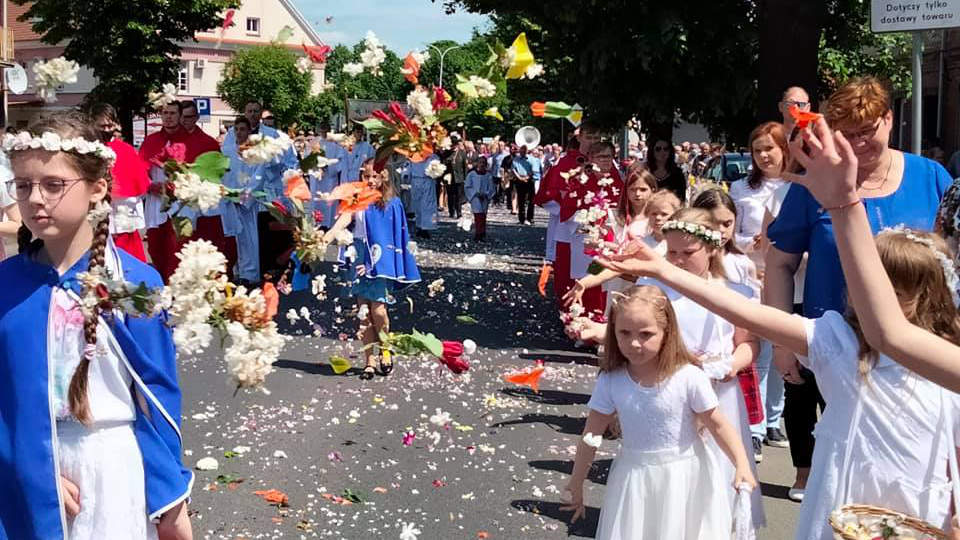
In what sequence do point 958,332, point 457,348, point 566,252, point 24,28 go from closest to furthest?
point 958,332, point 457,348, point 566,252, point 24,28

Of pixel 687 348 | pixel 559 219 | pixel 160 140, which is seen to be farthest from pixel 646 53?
pixel 687 348

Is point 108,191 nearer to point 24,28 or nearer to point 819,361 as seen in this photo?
point 819,361

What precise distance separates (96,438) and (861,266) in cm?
216

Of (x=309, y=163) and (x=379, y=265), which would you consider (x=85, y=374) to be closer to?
(x=309, y=163)

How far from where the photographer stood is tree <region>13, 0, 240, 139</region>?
16.4m

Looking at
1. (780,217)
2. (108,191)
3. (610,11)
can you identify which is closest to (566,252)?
(610,11)

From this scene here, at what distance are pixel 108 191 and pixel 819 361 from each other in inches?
85.0

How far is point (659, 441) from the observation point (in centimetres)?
453

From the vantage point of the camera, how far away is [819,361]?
3258 mm

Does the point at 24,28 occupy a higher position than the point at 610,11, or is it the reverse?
the point at 24,28

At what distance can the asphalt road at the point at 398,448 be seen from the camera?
19.8 ft

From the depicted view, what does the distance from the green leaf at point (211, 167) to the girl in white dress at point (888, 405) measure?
1283 millimetres

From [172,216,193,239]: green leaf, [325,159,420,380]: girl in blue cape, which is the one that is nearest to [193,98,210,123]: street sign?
[325,159,420,380]: girl in blue cape

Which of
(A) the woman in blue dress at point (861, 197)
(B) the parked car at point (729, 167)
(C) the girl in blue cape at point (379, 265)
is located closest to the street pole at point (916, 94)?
(A) the woman in blue dress at point (861, 197)
